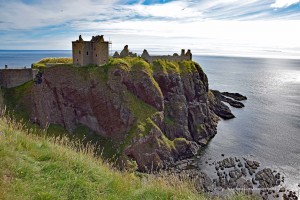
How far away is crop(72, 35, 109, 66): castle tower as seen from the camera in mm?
65750

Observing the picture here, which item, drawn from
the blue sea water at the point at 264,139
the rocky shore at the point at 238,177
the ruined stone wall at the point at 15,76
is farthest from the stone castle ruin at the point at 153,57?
the rocky shore at the point at 238,177

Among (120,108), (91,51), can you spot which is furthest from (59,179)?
(91,51)

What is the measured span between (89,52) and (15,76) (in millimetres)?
17222

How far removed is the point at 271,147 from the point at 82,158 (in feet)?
221

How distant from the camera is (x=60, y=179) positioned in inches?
380

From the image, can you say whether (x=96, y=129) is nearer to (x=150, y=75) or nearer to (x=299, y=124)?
(x=150, y=75)

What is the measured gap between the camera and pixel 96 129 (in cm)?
6272

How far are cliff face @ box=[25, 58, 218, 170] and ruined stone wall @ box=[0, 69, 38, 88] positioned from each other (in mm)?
3077

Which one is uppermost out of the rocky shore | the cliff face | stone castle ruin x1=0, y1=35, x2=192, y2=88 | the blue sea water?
stone castle ruin x1=0, y1=35, x2=192, y2=88

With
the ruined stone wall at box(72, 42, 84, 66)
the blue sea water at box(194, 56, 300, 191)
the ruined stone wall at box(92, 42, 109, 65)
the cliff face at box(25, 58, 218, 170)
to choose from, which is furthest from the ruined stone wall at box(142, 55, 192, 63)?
the blue sea water at box(194, 56, 300, 191)

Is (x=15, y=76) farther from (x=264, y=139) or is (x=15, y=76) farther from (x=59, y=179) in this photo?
(x=264, y=139)

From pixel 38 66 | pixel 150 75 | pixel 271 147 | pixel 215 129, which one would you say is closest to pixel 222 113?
pixel 215 129

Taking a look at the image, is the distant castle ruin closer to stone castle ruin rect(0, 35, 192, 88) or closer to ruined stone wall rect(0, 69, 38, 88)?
stone castle ruin rect(0, 35, 192, 88)

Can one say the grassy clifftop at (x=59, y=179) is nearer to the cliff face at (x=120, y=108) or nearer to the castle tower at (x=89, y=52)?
the cliff face at (x=120, y=108)
